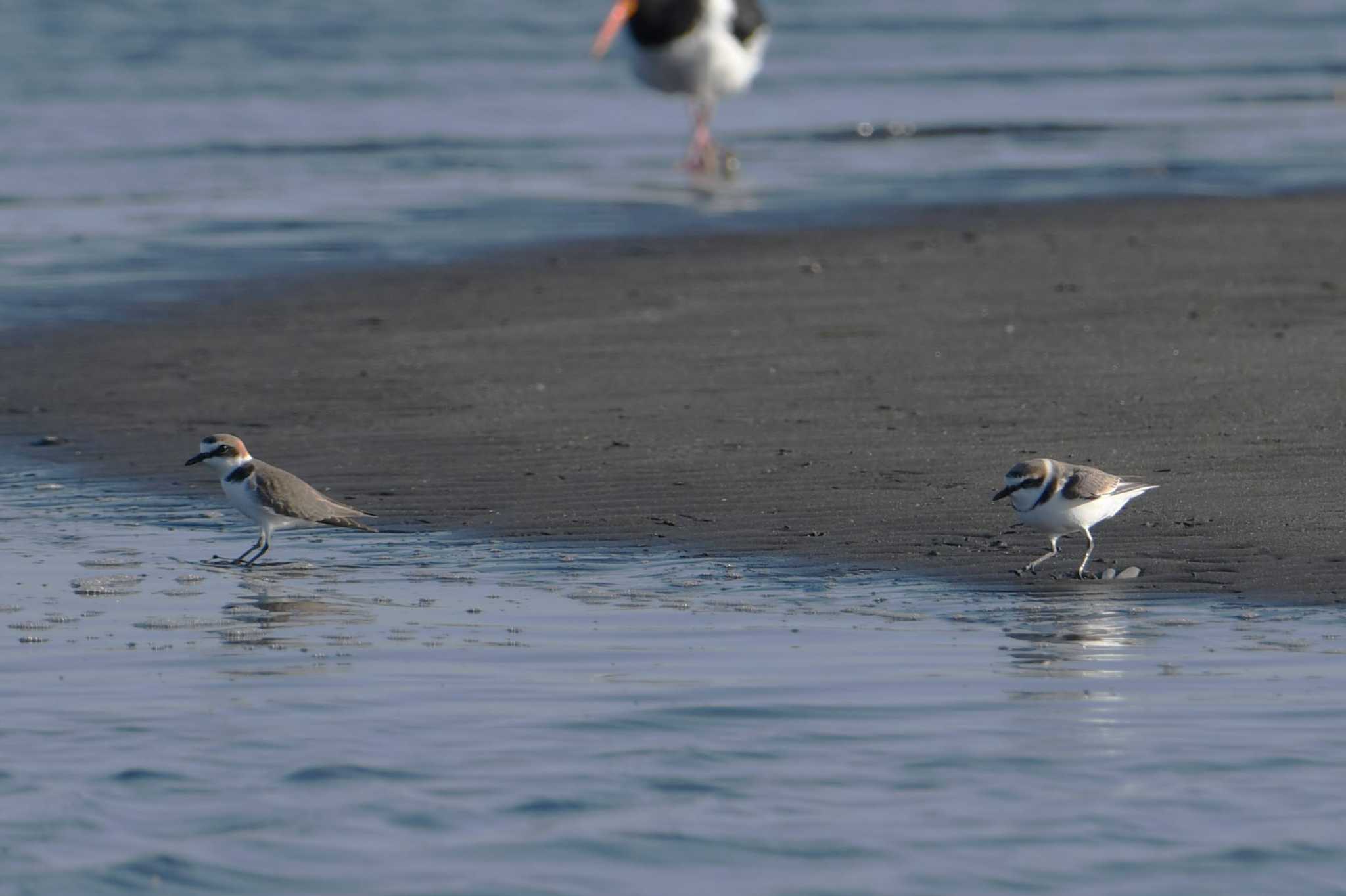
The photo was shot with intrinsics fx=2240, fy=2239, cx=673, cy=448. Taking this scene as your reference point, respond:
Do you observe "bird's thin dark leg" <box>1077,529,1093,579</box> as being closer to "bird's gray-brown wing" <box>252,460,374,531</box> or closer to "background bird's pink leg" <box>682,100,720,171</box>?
"bird's gray-brown wing" <box>252,460,374,531</box>

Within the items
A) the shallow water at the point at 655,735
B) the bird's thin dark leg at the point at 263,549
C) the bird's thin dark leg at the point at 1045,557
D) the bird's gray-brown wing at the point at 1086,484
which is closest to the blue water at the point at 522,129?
the bird's thin dark leg at the point at 263,549

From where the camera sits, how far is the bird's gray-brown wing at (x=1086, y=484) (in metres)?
8.43

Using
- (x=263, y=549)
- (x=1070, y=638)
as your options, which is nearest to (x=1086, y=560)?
(x=1070, y=638)

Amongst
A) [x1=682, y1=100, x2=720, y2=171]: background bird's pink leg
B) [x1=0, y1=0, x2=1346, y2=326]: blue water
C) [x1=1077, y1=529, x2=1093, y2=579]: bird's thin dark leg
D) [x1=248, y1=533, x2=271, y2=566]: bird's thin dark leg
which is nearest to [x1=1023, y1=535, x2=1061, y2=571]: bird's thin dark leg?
[x1=1077, y1=529, x2=1093, y2=579]: bird's thin dark leg

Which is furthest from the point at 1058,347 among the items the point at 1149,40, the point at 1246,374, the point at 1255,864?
the point at 1149,40

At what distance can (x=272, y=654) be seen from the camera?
7.73 m

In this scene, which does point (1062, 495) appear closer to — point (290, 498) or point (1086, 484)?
point (1086, 484)

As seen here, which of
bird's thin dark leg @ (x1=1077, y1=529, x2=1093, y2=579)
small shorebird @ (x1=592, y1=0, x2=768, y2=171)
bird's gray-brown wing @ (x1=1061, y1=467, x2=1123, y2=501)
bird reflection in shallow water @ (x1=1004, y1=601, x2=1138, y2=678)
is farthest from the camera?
small shorebird @ (x1=592, y1=0, x2=768, y2=171)

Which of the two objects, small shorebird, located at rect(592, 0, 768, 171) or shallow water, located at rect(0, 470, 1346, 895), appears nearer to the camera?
shallow water, located at rect(0, 470, 1346, 895)

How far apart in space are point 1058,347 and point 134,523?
5712 mm

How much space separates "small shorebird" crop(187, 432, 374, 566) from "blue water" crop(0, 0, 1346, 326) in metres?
6.29

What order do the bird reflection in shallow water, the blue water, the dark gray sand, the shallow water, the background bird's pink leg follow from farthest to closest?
the background bird's pink leg, the blue water, the dark gray sand, the bird reflection in shallow water, the shallow water

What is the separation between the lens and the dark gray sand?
9.45 m

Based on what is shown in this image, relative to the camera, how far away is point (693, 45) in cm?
2547
